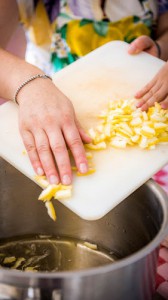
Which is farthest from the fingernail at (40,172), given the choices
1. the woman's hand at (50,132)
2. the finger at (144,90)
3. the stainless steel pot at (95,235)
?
the finger at (144,90)

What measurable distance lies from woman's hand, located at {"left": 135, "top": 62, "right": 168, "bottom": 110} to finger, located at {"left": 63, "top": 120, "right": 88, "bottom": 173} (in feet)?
0.64

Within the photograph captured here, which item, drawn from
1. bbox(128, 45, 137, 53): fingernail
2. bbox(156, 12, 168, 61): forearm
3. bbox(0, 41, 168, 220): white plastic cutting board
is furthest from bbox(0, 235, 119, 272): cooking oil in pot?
bbox(156, 12, 168, 61): forearm

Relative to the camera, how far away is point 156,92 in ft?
3.63

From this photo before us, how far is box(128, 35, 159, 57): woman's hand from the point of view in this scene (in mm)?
1284

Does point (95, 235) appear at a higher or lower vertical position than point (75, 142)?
lower

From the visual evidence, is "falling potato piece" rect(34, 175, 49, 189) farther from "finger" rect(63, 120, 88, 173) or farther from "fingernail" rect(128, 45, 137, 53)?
"fingernail" rect(128, 45, 137, 53)

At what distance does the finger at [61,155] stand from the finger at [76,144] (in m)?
0.01

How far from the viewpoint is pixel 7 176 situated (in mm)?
1008

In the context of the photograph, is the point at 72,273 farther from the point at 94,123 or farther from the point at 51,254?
the point at 94,123

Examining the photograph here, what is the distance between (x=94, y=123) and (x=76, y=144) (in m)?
0.14

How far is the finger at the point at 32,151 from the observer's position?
906 millimetres

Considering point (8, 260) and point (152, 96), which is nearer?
point (8, 260)

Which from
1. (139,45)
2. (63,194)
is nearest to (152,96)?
(139,45)

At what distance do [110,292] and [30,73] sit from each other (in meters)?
0.58
